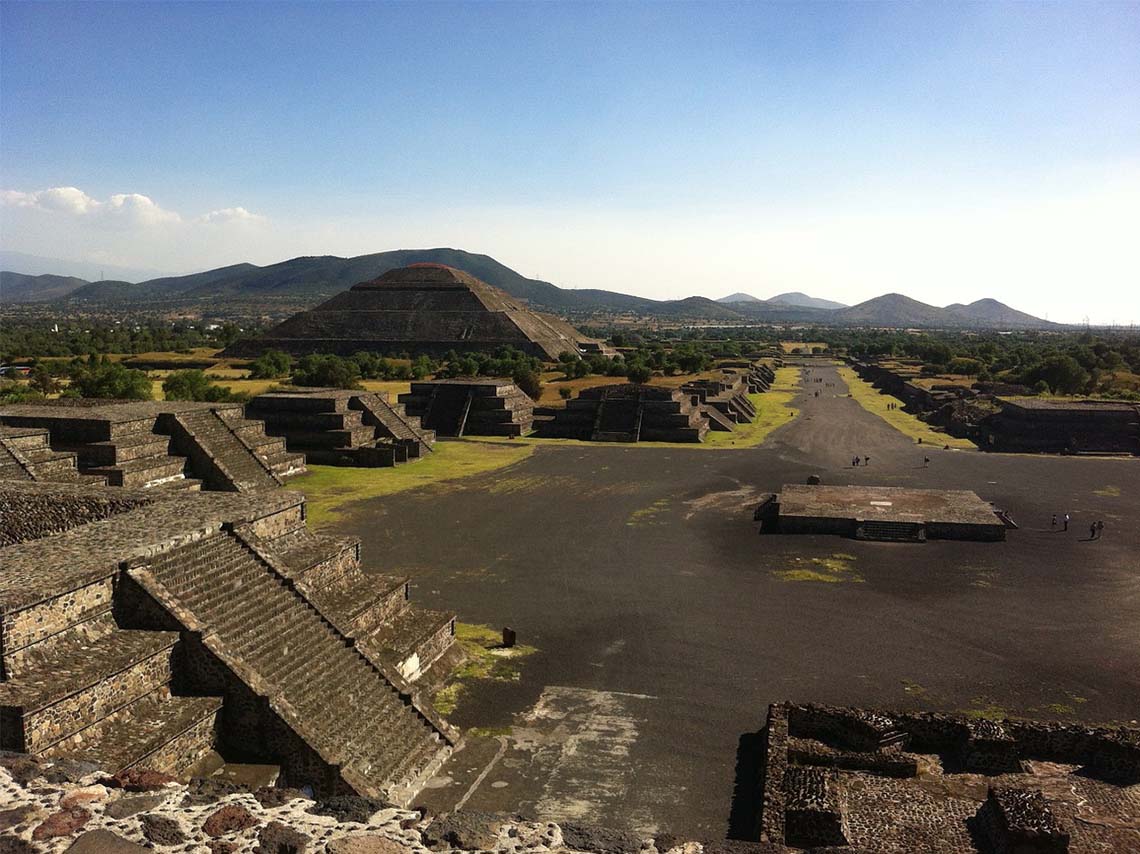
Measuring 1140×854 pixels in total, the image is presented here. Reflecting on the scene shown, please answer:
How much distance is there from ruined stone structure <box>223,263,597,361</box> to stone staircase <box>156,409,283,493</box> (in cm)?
6914

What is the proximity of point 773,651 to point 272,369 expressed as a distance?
228 feet

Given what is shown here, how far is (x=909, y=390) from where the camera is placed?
78.6m

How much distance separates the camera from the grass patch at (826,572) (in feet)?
78.7

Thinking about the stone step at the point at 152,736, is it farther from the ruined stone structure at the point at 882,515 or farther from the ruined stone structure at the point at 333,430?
the ruined stone structure at the point at 333,430

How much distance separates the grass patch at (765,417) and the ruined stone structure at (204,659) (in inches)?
1474

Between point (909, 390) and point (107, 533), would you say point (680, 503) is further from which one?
point (909, 390)

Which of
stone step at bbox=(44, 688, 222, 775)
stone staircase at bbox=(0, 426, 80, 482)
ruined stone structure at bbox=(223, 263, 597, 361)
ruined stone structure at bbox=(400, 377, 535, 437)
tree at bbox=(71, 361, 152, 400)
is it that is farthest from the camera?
ruined stone structure at bbox=(223, 263, 597, 361)

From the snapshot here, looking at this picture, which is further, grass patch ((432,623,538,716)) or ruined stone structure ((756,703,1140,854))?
grass patch ((432,623,538,716))

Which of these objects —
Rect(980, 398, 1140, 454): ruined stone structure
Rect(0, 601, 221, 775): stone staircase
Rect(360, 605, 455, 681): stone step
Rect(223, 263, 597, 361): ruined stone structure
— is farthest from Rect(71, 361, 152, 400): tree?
Rect(223, 263, 597, 361): ruined stone structure

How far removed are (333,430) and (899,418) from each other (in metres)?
45.0

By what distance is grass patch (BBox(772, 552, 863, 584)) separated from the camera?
78.7ft

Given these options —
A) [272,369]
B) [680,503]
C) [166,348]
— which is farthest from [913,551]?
[166,348]

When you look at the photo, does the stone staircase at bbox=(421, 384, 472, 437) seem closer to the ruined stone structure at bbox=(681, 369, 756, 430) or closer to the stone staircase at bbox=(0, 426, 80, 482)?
the ruined stone structure at bbox=(681, 369, 756, 430)

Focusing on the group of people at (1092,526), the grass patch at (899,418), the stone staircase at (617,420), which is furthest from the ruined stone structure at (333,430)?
the grass patch at (899,418)
